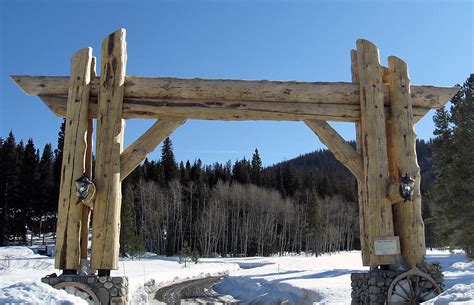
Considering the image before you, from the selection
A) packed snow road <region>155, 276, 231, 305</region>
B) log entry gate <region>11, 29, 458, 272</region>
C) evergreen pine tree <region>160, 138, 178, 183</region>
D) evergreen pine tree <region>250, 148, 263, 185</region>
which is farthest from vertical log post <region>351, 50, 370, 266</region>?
evergreen pine tree <region>250, 148, 263, 185</region>

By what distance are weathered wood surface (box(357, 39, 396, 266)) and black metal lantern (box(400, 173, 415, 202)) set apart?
432mm

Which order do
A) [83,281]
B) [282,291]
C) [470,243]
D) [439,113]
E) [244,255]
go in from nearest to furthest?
[83,281] → [282,291] → [470,243] → [439,113] → [244,255]

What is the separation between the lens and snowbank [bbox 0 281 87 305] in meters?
6.35

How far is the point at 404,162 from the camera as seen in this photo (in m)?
9.84

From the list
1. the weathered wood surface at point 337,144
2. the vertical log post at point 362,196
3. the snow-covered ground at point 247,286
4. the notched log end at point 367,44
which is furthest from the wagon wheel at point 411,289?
the notched log end at point 367,44

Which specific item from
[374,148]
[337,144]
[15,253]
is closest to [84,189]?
[337,144]

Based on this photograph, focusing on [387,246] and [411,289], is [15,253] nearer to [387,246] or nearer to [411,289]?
[387,246]

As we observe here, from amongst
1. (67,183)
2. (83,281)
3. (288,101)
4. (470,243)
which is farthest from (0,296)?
(470,243)

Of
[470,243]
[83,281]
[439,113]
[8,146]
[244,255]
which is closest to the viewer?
[83,281]

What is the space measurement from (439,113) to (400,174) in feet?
53.3

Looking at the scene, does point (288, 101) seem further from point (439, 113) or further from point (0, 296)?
point (439, 113)

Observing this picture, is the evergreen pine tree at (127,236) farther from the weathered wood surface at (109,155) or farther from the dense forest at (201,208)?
the weathered wood surface at (109,155)

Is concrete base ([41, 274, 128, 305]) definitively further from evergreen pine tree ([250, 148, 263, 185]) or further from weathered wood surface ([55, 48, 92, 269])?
evergreen pine tree ([250, 148, 263, 185])

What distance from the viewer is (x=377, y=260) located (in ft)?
30.8
